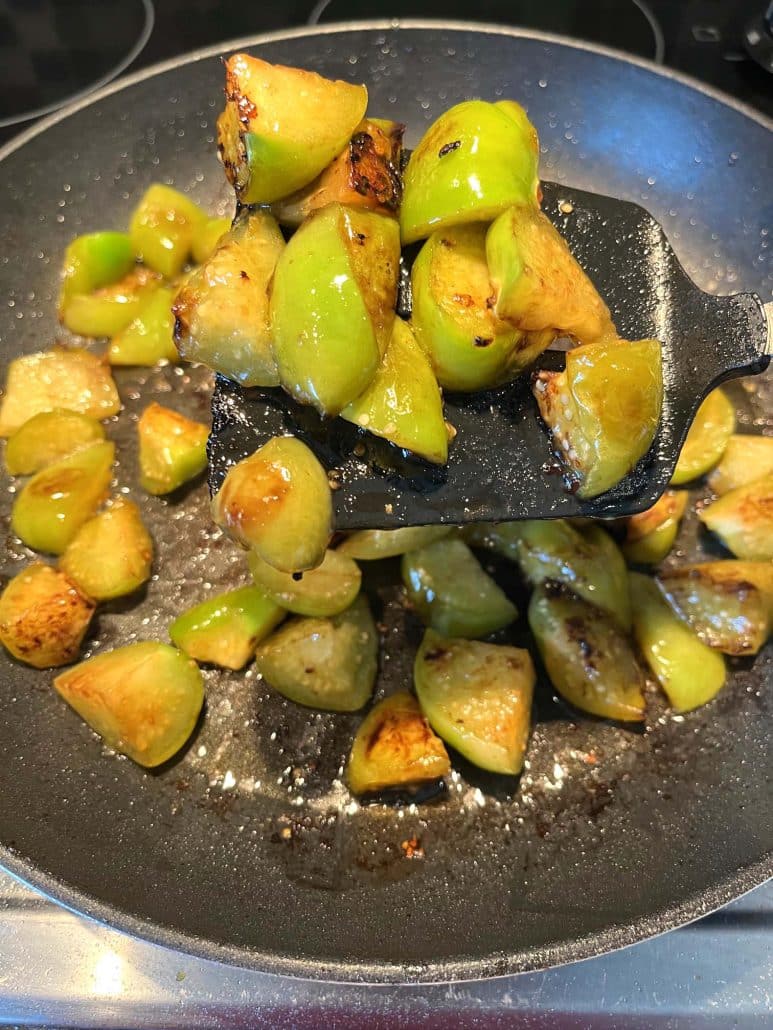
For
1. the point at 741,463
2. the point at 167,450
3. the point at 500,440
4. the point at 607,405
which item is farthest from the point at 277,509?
the point at 741,463

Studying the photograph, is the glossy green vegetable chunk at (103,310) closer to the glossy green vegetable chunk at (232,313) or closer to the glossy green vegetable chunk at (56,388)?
the glossy green vegetable chunk at (56,388)

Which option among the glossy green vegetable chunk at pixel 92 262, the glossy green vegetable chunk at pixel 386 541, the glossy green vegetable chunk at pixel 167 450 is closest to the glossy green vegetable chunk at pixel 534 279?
the glossy green vegetable chunk at pixel 386 541

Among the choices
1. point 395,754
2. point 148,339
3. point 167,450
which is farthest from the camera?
point 148,339

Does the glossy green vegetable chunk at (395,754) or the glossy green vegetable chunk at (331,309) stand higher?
the glossy green vegetable chunk at (331,309)

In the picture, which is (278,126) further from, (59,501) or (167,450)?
(59,501)

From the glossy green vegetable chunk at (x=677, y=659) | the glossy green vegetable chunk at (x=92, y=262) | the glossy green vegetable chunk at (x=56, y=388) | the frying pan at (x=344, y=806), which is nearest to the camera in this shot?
the frying pan at (x=344, y=806)

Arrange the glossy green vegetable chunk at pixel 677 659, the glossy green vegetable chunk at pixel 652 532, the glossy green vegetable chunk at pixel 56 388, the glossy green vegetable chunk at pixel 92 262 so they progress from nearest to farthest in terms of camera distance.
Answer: the glossy green vegetable chunk at pixel 677 659, the glossy green vegetable chunk at pixel 652 532, the glossy green vegetable chunk at pixel 56 388, the glossy green vegetable chunk at pixel 92 262
